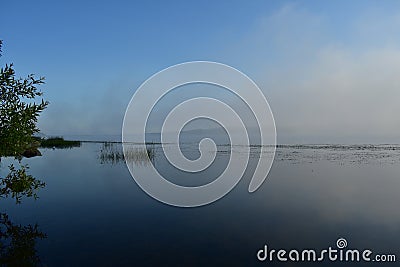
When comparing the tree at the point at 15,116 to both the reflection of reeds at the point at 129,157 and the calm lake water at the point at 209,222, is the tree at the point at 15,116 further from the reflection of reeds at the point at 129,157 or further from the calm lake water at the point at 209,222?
A: the reflection of reeds at the point at 129,157

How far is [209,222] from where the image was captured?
46.8ft

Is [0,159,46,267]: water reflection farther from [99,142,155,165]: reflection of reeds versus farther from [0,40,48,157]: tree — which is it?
[99,142,155,165]: reflection of reeds

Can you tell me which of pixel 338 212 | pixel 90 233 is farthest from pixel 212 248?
pixel 338 212

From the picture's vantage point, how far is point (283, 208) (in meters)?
16.8

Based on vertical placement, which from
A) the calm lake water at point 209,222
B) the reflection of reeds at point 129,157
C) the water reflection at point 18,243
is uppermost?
the reflection of reeds at point 129,157

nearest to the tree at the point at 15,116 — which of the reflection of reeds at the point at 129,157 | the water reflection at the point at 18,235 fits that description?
the water reflection at the point at 18,235

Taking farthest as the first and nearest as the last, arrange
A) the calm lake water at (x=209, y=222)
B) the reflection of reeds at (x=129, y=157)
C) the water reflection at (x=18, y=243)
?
the reflection of reeds at (x=129, y=157), the calm lake water at (x=209, y=222), the water reflection at (x=18, y=243)

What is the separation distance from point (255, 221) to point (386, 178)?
1756 cm

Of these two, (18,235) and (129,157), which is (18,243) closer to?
(18,235)

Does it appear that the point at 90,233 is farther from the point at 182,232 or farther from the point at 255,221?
the point at 255,221

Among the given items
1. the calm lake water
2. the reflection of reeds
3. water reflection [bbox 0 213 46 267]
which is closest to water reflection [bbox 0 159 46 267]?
water reflection [bbox 0 213 46 267]

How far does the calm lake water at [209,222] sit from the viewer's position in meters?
10.5

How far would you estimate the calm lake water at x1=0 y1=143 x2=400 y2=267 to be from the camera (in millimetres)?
10492

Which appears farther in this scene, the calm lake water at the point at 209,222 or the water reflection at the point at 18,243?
the calm lake water at the point at 209,222
